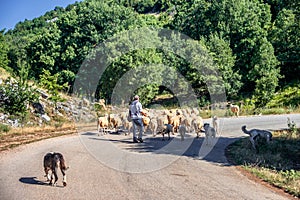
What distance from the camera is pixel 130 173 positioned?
12320 millimetres

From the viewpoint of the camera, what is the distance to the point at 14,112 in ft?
82.8

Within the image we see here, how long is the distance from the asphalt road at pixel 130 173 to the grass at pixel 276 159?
0.64 m

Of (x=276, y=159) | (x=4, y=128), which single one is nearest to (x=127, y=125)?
(x=4, y=128)

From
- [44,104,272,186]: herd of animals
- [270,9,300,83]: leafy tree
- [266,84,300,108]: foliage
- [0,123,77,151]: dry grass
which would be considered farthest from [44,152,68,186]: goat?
[270,9,300,83]: leafy tree

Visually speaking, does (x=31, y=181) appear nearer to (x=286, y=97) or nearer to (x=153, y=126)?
(x=153, y=126)

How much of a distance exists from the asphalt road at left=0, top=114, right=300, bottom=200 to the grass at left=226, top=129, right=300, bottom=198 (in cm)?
64

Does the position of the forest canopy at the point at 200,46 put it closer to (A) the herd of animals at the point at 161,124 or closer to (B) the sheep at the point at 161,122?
(A) the herd of animals at the point at 161,124

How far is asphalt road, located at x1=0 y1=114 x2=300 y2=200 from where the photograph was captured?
33.2 ft

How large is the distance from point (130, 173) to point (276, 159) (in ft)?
23.8

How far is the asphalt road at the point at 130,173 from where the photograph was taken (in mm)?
10133

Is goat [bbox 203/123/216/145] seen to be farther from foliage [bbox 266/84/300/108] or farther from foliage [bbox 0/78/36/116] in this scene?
foliage [bbox 266/84/300/108]

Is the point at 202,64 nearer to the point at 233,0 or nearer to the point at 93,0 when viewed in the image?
the point at 233,0

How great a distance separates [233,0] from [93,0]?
2234 centimetres

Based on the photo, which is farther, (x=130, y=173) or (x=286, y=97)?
(x=286, y=97)
